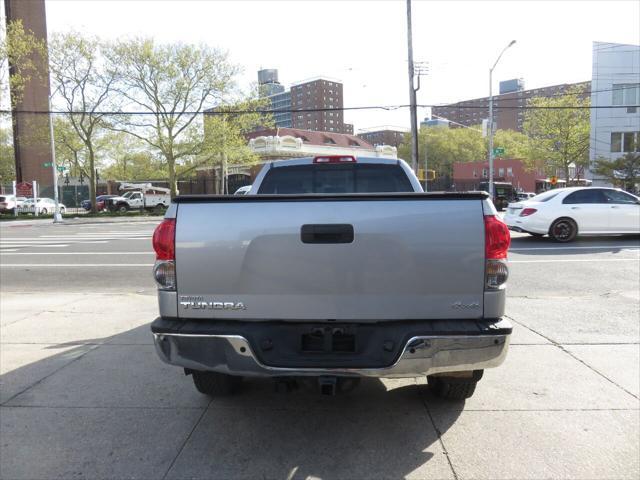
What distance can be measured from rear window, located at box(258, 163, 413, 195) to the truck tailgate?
2.15m

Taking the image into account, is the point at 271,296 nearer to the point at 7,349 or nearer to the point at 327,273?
the point at 327,273

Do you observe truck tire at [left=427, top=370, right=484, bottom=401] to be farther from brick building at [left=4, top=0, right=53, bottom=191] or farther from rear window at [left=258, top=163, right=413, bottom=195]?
brick building at [left=4, top=0, right=53, bottom=191]

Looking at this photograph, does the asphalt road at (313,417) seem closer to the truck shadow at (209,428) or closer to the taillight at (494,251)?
the truck shadow at (209,428)

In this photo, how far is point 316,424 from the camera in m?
3.44

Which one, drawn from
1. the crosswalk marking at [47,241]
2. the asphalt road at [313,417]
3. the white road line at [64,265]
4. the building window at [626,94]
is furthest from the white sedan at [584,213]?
the building window at [626,94]

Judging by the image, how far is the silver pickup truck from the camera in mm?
2791

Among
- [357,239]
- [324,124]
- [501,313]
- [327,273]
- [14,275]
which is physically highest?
[324,124]

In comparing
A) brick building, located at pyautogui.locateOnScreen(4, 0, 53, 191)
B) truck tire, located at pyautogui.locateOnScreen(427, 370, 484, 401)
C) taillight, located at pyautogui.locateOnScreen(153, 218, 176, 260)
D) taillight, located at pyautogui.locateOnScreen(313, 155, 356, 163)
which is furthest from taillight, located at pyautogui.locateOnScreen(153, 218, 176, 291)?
brick building, located at pyautogui.locateOnScreen(4, 0, 53, 191)

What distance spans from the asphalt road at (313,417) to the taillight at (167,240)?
1214 millimetres

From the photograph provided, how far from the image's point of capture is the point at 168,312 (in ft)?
9.78

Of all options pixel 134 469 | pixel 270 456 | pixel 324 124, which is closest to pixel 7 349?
pixel 134 469

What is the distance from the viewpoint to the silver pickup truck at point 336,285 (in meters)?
2.79

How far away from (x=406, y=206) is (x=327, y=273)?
1.91ft

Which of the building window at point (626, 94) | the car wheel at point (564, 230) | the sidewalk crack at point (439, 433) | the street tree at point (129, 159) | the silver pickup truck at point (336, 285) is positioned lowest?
the sidewalk crack at point (439, 433)
